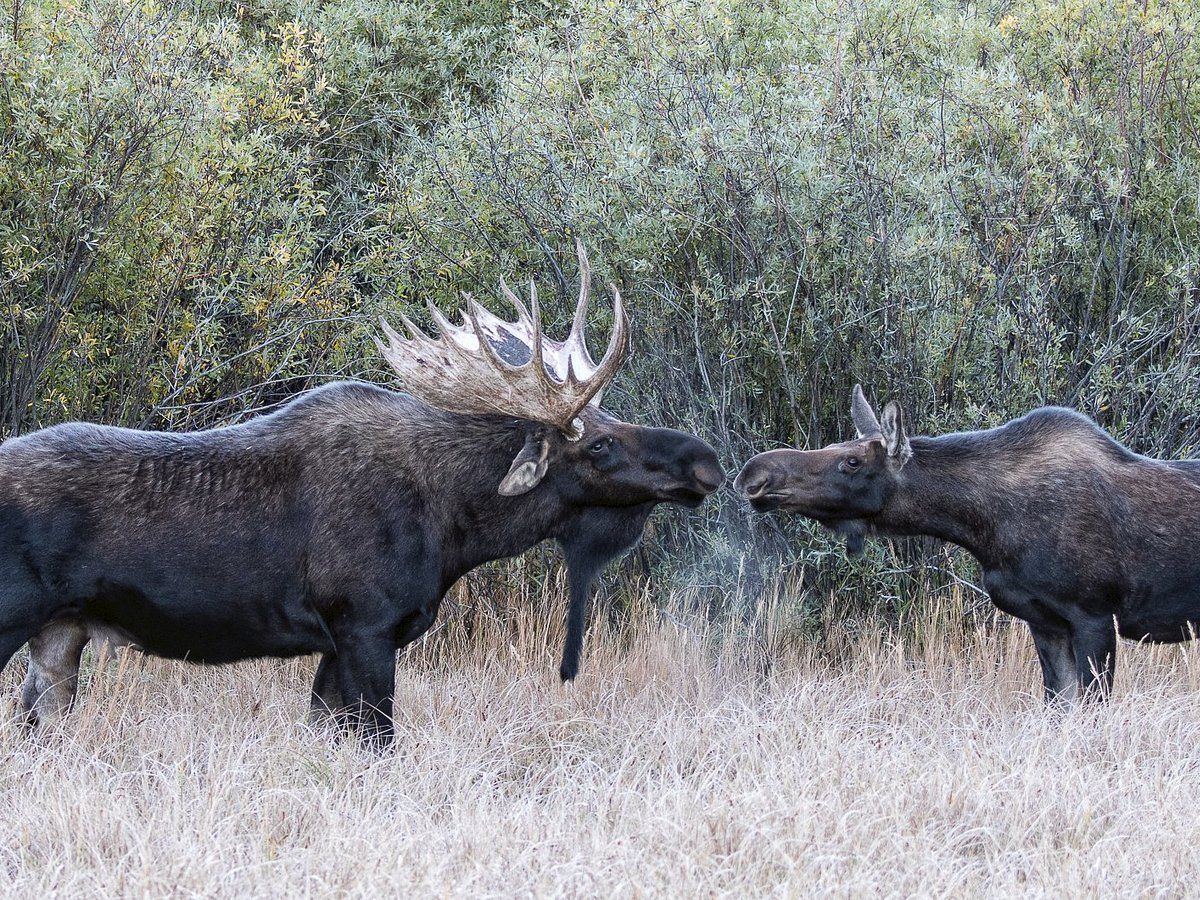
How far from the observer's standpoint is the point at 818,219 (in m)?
7.77

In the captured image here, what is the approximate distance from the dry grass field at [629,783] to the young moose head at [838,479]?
778 millimetres

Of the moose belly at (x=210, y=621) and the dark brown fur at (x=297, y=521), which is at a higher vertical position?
the dark brown fur at (x=297, y=521)

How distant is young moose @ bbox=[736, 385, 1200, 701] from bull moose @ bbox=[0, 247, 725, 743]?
76 centimetres

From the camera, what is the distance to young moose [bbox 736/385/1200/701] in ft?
20.5

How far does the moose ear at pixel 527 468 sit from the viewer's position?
5875 millimetres

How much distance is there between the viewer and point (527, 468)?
19.4 feet

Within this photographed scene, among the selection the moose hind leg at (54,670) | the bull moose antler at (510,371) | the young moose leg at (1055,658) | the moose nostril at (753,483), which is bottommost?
the young moose leg at (1055,658)

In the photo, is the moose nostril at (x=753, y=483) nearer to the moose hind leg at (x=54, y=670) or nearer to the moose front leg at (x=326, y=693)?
the moose front leg at (x=326, y=693)

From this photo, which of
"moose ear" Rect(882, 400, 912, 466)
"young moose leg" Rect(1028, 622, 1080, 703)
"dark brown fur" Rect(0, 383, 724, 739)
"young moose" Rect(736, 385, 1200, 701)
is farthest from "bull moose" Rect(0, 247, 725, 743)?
"young moose leg" Rect(1028, 622, 1080, 703)

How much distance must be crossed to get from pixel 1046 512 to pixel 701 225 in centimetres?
237

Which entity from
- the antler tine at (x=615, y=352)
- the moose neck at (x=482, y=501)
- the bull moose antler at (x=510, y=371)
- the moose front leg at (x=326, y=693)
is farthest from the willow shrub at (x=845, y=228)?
the moose front leg at (x=326, y=693)

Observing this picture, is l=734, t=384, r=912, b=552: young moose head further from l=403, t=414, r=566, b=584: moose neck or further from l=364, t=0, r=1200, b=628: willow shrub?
l=364, t=0, r=1200, b=628: willow shrub

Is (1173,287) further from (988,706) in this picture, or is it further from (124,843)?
(124,843)

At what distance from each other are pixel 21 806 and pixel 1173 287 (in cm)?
595
